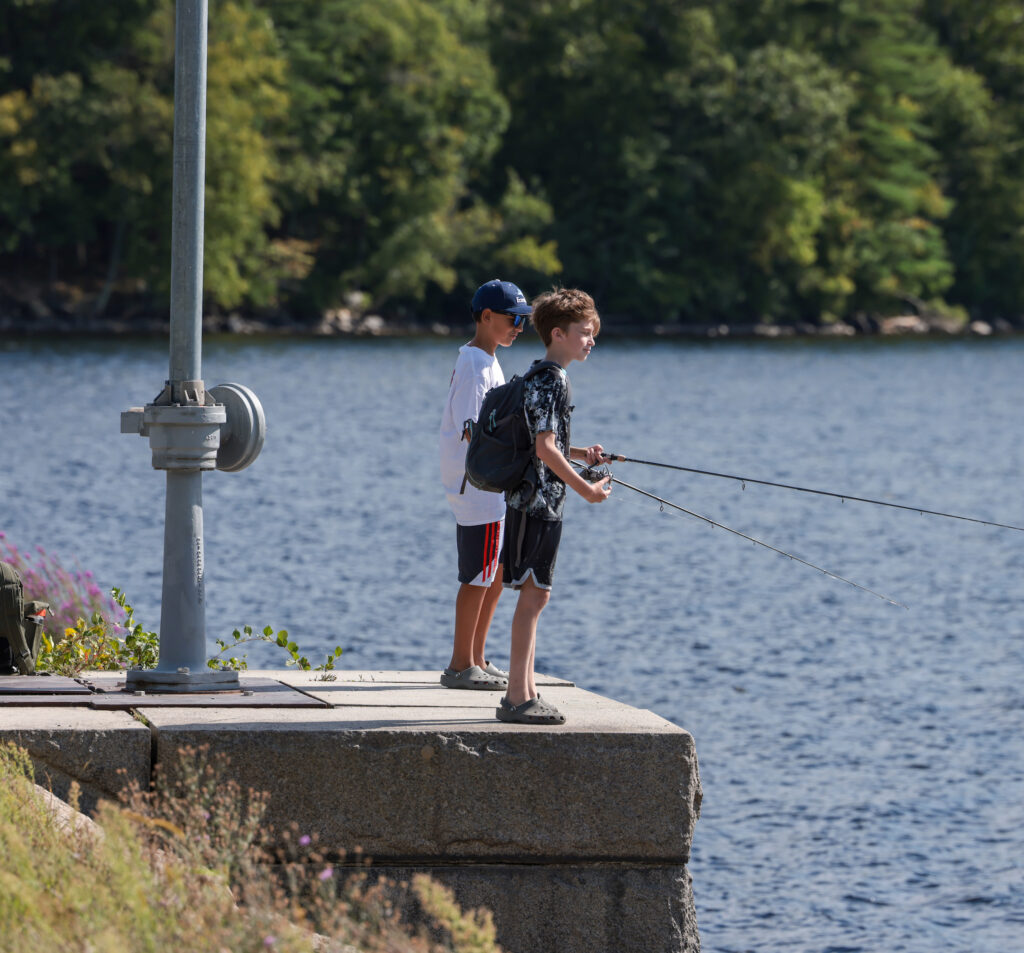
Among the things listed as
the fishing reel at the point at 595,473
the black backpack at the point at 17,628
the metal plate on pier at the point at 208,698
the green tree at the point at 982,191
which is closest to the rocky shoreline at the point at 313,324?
the green tree at the point at 982,191

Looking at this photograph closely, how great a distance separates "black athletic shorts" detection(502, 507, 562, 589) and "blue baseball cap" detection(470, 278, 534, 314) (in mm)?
1018

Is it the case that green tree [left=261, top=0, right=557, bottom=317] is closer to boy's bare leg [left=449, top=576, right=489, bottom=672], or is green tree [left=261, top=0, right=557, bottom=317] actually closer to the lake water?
the lake water

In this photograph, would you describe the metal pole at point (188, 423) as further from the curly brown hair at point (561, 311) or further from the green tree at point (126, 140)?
the green tree at point (126, 140)

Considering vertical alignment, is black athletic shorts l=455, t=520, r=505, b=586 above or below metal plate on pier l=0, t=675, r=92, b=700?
above

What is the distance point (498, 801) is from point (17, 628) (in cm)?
213

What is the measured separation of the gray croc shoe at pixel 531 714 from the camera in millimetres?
5770

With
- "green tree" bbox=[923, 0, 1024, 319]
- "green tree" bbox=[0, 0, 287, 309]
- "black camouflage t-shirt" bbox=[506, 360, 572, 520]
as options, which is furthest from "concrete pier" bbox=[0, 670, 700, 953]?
"green tree" bbox=[923, 0, 1024, 319]

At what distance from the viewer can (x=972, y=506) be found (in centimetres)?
2716

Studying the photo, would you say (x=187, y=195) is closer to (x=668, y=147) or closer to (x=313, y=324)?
(x=313, y=324)

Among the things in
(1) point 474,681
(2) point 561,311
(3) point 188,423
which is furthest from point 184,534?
(2) point 561,311

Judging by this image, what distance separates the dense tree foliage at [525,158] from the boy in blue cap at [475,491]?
57.3 metres

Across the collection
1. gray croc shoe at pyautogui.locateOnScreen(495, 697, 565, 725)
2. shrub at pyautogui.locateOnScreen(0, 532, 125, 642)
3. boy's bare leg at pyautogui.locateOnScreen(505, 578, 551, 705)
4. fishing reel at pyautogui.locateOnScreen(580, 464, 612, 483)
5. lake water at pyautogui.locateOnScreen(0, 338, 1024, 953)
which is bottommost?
lake water at pyautogui.locateOnScreen(0, 338, 1024, 953)

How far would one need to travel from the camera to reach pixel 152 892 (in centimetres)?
405

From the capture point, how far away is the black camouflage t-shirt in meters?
5.86
